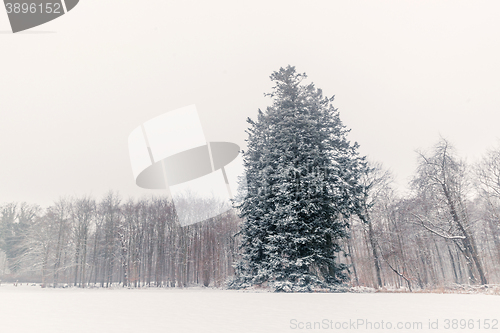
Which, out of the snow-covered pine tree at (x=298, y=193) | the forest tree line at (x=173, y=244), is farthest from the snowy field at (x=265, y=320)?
the forest tree line at (x=173, y=244)

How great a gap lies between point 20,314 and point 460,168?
87.9 feet

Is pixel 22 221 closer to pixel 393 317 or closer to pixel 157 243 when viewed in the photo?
pixel 157 243

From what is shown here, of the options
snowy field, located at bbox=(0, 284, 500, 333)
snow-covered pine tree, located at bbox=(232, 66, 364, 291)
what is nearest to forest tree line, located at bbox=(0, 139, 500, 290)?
snow-covered pine tree, located at bbox=(232, 66, 364, 291)

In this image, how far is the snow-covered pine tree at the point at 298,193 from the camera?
13.8 meters

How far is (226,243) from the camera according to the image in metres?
33.3

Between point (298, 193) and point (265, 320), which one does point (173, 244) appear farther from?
point (265, 320)

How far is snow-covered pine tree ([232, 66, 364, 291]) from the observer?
45.3ft

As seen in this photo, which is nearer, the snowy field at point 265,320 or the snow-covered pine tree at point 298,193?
the snowy field at point 265,320

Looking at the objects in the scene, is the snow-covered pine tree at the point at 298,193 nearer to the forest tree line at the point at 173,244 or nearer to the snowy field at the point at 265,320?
the snowy field at the point at 265,320

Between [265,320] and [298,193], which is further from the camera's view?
[298,193]

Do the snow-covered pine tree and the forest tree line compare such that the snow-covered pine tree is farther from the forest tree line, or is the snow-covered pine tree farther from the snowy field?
the forest tree line

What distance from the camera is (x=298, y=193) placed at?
14.2m

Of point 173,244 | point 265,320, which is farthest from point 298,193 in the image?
point 173,244

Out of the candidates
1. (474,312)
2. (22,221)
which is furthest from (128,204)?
(474,312)
